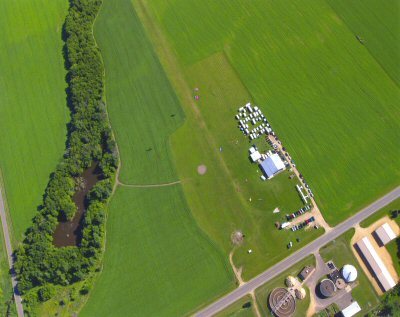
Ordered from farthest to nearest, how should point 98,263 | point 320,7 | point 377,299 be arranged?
1. point 320,7
2. point 98,263
3. point 377,299

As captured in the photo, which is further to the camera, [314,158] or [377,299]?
[314,158]

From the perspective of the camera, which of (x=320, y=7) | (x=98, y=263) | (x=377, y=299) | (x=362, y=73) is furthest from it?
(x=320, y=7)

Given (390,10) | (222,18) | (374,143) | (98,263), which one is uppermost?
(222,18)

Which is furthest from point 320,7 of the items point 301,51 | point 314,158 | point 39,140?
point 39,140

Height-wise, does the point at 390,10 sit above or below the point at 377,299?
above

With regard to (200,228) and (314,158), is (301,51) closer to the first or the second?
(314,158)

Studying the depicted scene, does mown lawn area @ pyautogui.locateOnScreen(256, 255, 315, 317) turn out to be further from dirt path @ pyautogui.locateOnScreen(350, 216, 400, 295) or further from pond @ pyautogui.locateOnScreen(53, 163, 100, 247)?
pond @ pyautogui.locateOnScreen(53, 163, 100, 247)
